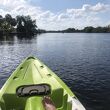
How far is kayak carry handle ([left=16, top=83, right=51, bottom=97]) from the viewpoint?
1242cm

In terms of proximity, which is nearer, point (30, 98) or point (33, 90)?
point (30, 98)

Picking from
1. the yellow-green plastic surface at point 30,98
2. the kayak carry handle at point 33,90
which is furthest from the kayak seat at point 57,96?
the kayak carry handle at point 33,90

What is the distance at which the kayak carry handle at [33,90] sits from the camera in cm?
1242

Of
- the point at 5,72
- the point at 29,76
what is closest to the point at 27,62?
the point at 29,76

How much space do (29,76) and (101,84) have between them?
11682 millimetres

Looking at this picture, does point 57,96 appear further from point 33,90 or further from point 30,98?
point 30,98

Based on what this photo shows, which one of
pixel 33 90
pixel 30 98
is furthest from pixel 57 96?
pixel 30 98

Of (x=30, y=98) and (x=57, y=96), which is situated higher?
(x=30, y=98)

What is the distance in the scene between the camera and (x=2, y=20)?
191000 millimetres

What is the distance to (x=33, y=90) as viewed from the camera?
1252 cm

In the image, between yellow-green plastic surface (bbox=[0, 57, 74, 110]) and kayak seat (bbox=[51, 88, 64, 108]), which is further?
kayak seat (bbox=[51, 88, 64, 108])

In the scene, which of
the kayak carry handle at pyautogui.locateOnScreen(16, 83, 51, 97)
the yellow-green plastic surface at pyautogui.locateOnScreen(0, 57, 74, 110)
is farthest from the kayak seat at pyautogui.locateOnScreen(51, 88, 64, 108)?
the kayak carry handle at pyautogui.locateOnScreen(16, 83, 51, 97)

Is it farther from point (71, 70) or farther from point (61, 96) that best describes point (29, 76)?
point (71, 70)

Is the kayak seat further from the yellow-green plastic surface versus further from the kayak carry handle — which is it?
the kayak carry handle
